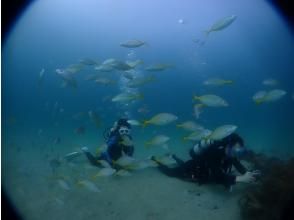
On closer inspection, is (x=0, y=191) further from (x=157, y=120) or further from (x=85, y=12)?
(x=85, y=12)

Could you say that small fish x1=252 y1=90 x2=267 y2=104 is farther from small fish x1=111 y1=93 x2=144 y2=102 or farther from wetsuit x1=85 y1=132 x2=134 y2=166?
wetsuit x1=85 y1=132 x2=134 y2=166

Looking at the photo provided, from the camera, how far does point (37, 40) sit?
8906 cm

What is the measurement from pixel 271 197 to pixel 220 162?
1.16 m

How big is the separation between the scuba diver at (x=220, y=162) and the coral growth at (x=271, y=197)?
10.6 inches

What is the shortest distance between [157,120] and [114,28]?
60946mm

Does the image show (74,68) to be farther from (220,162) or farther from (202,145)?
(220,162)

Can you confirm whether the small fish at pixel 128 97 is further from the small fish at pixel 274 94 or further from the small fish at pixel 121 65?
the small fish at pixel 274 94

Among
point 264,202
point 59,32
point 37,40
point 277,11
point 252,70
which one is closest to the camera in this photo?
point 264,202

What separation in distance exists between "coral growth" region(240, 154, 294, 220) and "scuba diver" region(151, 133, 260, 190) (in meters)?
0.27

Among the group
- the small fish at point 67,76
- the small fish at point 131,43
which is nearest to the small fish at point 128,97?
the small fish at point 131,43

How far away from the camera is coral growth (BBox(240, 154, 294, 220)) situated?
5273 millimetres

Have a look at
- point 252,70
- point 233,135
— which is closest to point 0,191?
point 233,135

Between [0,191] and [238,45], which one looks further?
[238,45]

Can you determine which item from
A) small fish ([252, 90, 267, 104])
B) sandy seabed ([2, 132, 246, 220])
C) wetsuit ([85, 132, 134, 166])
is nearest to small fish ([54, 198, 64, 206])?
sandy seabed ([2, 132, 246, 220])
